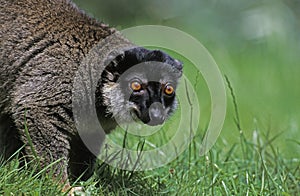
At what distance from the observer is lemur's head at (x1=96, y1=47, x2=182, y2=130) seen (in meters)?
5.18

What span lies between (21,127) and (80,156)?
26.0 inches

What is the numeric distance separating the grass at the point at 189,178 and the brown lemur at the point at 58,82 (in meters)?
0.22

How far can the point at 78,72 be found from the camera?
5.21 meters

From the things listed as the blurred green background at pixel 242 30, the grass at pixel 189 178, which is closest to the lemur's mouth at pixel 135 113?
the grass at pixel 189 178

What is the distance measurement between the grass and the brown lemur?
0.74 ft

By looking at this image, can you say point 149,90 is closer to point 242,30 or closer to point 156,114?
point 156,114

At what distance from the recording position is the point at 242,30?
34.2 feet

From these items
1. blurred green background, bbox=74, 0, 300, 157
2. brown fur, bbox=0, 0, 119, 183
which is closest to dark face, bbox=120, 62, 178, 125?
brown fur, bbox=0, 0, 119, 183

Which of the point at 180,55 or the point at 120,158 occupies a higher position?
the point at 180,55

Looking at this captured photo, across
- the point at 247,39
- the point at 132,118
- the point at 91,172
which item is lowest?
the point at 91,172

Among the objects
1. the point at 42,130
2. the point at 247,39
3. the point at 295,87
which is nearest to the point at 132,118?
the point at 42,130

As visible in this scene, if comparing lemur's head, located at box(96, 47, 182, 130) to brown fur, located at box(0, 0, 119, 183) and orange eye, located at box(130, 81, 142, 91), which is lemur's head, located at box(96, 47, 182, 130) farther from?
brown fur, located at box(0, 0, 119, 183)

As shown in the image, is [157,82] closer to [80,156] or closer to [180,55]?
[80,156]

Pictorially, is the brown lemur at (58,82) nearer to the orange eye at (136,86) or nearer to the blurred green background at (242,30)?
the orange eye at (136,86)
